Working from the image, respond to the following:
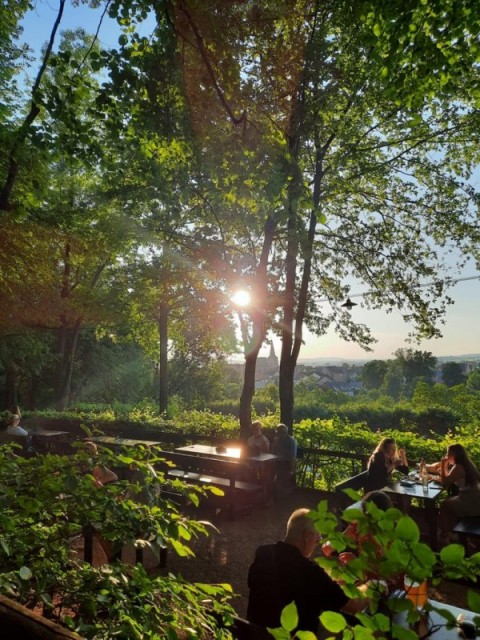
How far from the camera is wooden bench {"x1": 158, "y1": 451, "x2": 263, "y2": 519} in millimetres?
8031

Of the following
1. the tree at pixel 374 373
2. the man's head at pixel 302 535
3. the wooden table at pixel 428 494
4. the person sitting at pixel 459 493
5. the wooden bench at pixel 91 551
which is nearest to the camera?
the wooden bench at pixel 91 551

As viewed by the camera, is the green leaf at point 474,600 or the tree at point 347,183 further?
the tree at point 347,183

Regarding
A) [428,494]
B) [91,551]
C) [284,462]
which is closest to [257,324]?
[284,462]

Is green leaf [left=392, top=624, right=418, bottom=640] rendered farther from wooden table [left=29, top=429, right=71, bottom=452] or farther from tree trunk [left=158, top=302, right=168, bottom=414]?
tree trunk [left=158, top=302, right=168, bottom=414]

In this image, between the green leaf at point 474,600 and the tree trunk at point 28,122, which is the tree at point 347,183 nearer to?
the tree trunk at point 28,122

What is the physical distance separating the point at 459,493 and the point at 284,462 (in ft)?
12.7

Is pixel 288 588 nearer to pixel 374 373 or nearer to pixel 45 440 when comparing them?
pixel 45 440

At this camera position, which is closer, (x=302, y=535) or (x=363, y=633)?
(x=363, y=633)

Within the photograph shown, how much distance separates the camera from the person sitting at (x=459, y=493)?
19.7 ft

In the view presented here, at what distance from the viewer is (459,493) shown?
6.17 metres

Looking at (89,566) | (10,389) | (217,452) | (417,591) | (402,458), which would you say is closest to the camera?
(89,566)

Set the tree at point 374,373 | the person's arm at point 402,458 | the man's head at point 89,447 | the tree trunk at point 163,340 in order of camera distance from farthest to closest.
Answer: the tree at point 374,373
the tree trunk at point 163,340
the person's arm at point 402,458
the man's head at point 89,447

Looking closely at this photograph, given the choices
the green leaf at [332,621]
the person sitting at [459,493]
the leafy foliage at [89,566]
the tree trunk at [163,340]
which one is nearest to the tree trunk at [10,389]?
the tree trunk at [163,340]

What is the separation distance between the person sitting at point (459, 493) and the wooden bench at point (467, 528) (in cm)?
11
